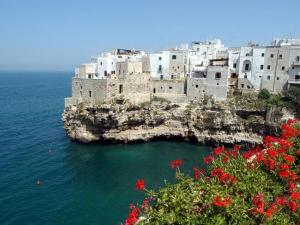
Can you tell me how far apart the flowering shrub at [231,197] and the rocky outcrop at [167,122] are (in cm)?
2649

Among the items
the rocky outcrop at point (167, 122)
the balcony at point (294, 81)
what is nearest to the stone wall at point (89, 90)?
the rocky outcrop at point (167, 122)

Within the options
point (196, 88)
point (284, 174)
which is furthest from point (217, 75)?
point (284, 174)

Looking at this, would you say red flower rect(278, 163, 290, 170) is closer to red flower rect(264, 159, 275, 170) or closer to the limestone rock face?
red flower rect(264, 159, 275, 170)

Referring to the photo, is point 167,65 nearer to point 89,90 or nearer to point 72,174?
point 89,90

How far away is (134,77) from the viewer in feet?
142

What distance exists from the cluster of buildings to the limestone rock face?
5.95ft

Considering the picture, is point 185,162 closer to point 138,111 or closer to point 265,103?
point 138,111

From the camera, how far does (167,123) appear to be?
42.6 m

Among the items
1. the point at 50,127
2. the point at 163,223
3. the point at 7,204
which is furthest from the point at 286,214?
the point at 50,127

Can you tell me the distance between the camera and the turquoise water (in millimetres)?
24734

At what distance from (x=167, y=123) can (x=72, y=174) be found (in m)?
15.4

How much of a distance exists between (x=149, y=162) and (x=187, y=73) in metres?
18.3

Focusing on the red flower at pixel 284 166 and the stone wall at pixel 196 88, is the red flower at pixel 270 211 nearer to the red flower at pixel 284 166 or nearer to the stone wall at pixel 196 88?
the red flower at pixel 284 166

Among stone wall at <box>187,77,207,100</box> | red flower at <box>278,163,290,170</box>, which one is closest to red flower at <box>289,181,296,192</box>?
red flower at <box>278,163,290,170</box>
